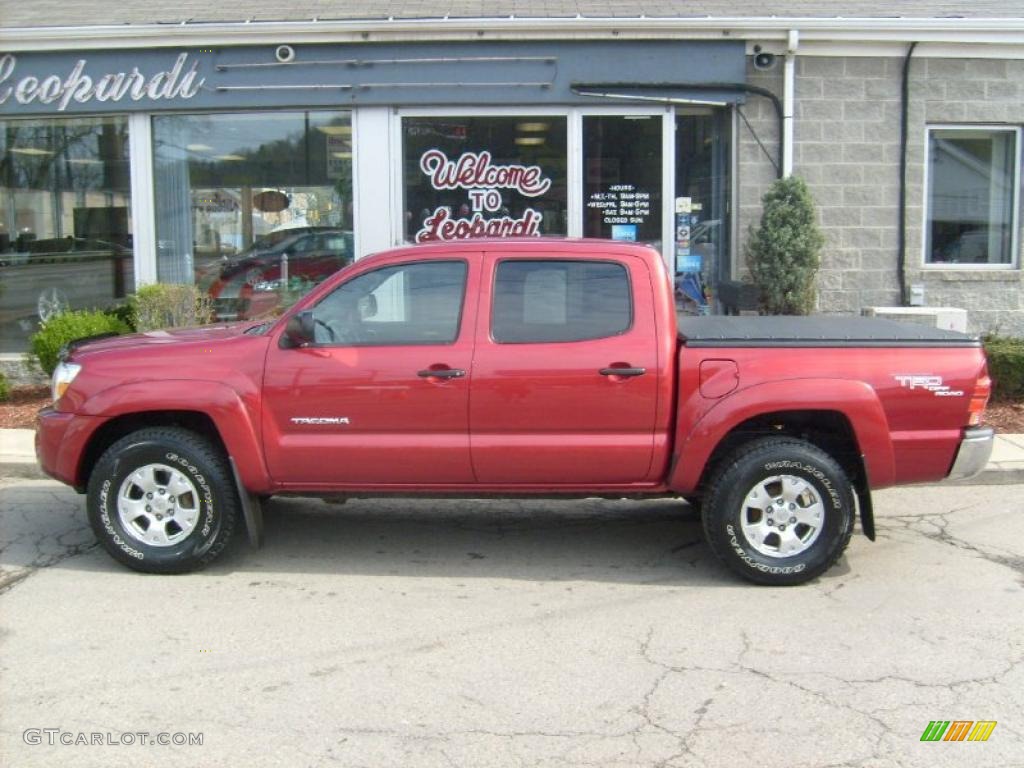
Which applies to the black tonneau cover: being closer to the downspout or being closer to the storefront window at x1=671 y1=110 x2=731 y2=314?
the storefront window at x1=671 y1=110 x2=731 y2=314

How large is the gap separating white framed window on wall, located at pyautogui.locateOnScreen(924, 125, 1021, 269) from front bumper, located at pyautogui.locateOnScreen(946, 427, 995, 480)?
6.50m

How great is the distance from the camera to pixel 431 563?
5.82m

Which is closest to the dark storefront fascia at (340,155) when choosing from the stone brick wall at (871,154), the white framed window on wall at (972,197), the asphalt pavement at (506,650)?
the stone brick wall at (871,154)

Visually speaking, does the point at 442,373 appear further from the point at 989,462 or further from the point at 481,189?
the point at 481,189

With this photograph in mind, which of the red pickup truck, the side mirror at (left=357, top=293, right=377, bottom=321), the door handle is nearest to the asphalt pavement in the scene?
the red pickup truck

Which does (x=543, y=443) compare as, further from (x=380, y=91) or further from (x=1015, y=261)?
(x=1015, y=261)

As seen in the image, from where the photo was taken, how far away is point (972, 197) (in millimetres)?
11359

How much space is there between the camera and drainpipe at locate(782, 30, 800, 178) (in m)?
10.7

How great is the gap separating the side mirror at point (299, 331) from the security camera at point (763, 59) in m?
7.08

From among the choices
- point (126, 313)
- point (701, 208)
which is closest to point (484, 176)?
point (701, 208)

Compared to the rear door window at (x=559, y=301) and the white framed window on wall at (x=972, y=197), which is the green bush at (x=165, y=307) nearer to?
the rear door window at (x=559, y=301)

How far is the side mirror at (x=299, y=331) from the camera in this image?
536 centimetres

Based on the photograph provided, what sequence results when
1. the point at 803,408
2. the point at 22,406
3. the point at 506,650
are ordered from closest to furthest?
the point at 506,650, the point at 803,408, the point at 22,406

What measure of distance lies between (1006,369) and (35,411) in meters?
9.33
